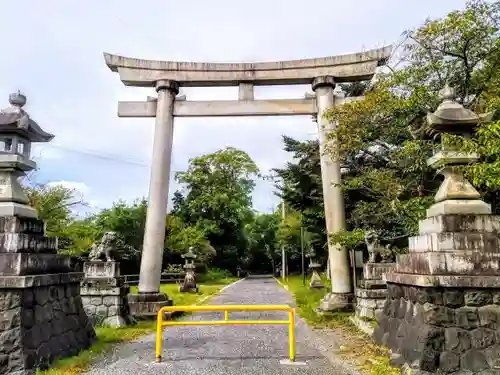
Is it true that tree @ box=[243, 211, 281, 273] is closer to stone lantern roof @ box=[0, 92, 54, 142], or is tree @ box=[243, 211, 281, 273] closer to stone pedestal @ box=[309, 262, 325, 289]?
stone pedestal @ box=[309, 262, 325, 289]

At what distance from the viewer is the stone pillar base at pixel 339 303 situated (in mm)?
9930

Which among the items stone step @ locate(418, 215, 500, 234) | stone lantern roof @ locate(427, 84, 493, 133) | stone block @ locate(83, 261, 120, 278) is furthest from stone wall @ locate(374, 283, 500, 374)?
stone block @ locate(83, 261, 120, 278)

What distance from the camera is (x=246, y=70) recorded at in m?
11.0

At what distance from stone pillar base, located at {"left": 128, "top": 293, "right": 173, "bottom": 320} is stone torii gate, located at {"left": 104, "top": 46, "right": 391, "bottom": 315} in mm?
262

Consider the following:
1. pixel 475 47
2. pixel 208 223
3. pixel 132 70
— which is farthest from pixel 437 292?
pixel 208 223

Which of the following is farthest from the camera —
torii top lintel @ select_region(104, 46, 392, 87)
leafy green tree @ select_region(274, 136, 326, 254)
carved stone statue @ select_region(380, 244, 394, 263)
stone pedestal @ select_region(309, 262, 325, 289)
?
stone pedestal @ select_region(309, 262, 325, 289)

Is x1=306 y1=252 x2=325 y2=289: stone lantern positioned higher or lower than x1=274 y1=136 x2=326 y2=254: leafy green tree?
lower

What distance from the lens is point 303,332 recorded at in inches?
325

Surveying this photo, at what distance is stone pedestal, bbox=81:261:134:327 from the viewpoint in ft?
28.5

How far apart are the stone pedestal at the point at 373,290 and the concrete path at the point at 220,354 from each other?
1.19 meters

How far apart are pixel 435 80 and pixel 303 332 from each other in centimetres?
520

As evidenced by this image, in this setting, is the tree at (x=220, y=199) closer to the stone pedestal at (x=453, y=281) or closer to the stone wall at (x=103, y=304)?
the stone wall at (x=103, y=304)

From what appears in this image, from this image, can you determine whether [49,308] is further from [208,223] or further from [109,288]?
[208,223]

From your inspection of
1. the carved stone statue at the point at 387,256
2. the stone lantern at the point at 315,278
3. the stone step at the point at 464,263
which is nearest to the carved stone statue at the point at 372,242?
the carved stone statue at the point at 387,256
